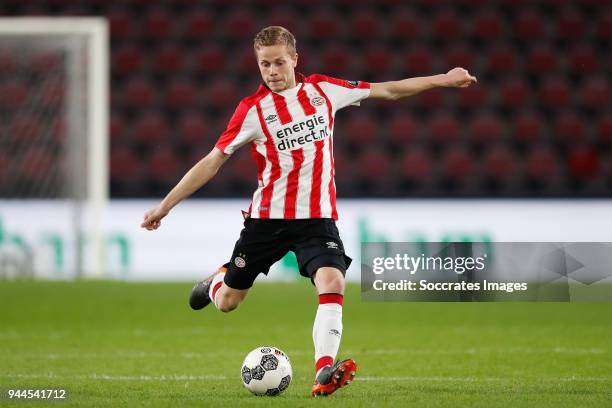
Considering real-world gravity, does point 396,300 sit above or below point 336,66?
below

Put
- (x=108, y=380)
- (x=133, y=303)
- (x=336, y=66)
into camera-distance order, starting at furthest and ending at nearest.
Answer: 1. (x=336, y=66)
2. (x=133, y=303)
3. (x=108, y=380)

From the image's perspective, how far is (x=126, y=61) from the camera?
17.9 meters

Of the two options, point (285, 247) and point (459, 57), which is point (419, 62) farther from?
point (285, 247)

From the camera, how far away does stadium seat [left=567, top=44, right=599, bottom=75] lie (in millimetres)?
17375

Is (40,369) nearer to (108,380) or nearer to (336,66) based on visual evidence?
(108,380)

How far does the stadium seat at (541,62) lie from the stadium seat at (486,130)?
48.7 inches

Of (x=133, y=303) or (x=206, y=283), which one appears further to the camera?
(x=133, y=303)

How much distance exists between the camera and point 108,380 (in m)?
5.48

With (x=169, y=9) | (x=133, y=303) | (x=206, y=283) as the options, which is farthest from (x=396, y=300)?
(x=169, y=9)

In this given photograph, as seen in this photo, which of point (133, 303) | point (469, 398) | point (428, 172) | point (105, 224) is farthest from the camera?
point (428, 172)

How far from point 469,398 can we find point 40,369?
2503mm

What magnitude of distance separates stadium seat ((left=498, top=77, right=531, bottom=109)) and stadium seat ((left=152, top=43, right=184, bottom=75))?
211 inches

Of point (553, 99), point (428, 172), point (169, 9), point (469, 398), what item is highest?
point (169, 9)

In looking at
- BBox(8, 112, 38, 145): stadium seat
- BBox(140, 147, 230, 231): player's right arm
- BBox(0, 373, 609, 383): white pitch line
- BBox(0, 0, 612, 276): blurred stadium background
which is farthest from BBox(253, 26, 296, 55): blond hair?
BBox(0, 0, 612, 276): blurred stadium background
